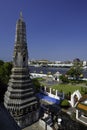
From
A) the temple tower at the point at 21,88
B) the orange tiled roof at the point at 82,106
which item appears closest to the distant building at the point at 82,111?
the orange tiled roof at the point at 82,106

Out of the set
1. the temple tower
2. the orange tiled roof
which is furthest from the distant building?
the temple tower

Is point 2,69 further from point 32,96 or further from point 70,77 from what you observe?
point 70,77

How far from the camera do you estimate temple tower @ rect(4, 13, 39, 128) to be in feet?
71.8

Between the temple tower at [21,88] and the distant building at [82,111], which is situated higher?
the temple tower at [21,88]

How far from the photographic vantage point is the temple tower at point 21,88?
21.9 m

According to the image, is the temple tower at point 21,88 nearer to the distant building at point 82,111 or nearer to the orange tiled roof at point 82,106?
the distant building at point 82,111

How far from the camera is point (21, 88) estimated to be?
2255 cm

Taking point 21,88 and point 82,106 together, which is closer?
point 21,88

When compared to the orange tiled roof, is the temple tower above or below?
above

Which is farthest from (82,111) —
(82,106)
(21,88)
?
(21,88)

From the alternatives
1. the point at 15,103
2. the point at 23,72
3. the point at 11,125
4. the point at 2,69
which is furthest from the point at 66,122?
the point at 11,125

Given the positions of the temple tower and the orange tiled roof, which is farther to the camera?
the orange tiled roof

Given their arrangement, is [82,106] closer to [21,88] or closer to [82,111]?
[82,111]

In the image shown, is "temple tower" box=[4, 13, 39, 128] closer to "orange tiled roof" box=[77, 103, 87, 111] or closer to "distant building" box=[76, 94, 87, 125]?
"distant building" box=[76, 94, 87, 125]
